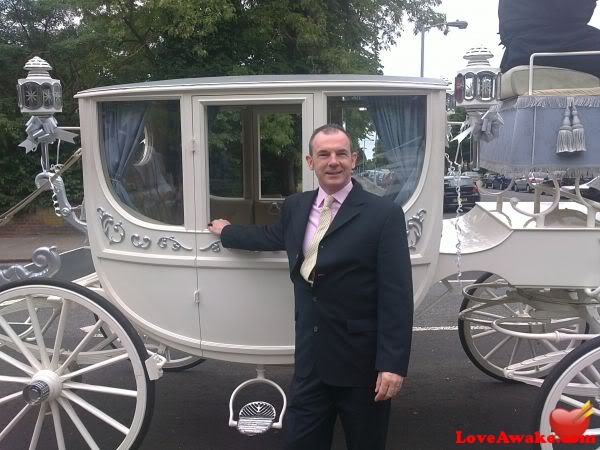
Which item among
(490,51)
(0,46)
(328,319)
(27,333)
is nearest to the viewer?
(328,319)

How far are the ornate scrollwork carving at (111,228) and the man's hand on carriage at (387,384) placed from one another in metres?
1.47

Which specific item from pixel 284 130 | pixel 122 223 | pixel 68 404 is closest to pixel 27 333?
pixel 68 404

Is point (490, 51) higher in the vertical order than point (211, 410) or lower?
higher

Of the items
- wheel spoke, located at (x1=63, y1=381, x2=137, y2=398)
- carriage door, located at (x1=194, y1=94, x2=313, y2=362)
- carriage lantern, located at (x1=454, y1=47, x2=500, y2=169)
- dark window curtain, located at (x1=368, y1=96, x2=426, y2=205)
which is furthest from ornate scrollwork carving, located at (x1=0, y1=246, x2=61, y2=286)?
carriage lantern, located at (x1=454, y1=47, x2=500, y2=169)

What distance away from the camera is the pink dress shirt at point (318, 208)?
230 cm

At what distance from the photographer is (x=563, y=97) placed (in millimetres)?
2848

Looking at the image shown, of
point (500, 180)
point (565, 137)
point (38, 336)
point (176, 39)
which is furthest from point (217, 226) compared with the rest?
point (176, 39)

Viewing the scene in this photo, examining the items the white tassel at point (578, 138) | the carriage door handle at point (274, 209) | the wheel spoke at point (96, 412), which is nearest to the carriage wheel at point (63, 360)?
the wheel spoke at point (96, 412)

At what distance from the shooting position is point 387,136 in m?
2.83

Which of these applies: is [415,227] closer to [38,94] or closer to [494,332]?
[494,332]

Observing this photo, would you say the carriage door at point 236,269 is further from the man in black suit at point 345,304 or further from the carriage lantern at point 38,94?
the carriage lantern at point 38,94

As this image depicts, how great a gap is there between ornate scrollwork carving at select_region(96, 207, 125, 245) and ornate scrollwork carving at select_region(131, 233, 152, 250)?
6cm

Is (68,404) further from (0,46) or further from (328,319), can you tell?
(0,46)

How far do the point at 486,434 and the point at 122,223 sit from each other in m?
2.30
